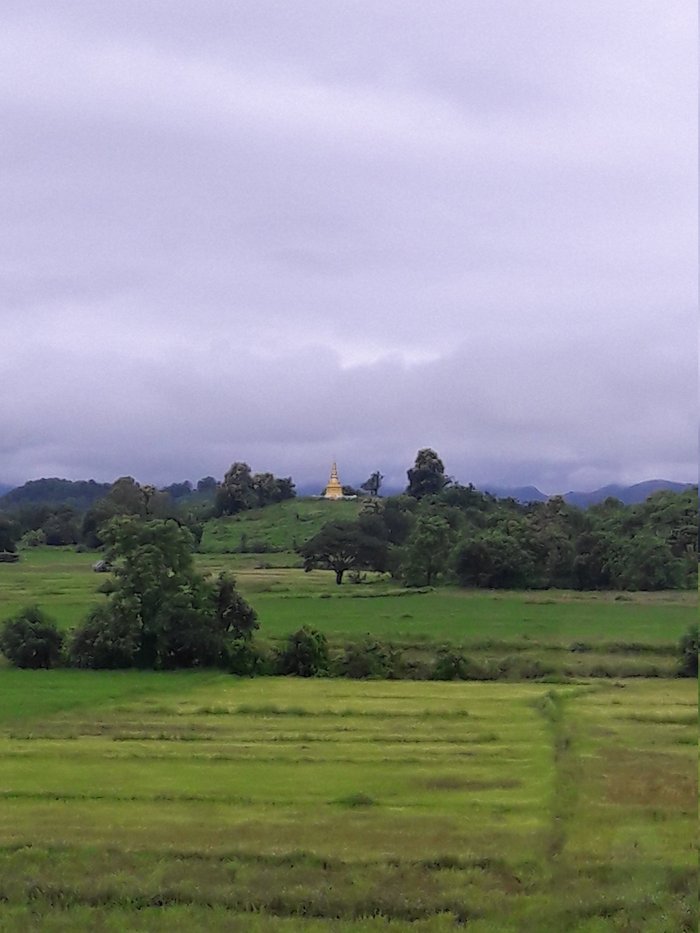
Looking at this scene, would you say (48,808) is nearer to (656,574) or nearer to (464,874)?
(464,874)

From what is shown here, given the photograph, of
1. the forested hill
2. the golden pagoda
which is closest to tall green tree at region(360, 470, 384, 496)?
the golden pagoda

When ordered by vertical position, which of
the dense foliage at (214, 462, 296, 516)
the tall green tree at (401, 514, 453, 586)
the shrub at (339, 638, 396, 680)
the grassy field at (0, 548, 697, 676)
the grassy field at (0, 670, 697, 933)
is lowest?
the grassy field at (0, 670, 697, 933)

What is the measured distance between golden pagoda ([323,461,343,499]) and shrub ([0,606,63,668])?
71.1 metres

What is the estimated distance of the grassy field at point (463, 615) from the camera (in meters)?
37.0

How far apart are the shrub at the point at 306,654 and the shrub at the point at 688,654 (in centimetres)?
1151

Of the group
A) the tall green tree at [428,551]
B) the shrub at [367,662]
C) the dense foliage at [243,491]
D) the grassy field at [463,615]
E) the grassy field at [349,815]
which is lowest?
the grassy field at [349,815]

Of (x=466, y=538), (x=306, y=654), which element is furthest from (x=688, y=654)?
(x=466, y=538)

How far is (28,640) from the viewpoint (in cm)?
3506

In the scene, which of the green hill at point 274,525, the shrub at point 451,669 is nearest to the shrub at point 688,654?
the shrub at point 451,669

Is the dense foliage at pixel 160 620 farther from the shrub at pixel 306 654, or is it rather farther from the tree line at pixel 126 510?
the tree line at pixel 126 510

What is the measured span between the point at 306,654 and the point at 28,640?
930cm

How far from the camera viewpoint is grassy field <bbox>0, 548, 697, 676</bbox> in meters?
37.0

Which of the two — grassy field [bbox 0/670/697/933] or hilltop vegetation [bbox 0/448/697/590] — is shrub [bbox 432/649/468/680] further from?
hilltop vegetation [bbox 0/448/697/590]

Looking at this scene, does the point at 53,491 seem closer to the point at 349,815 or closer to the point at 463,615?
the point at 463,615
